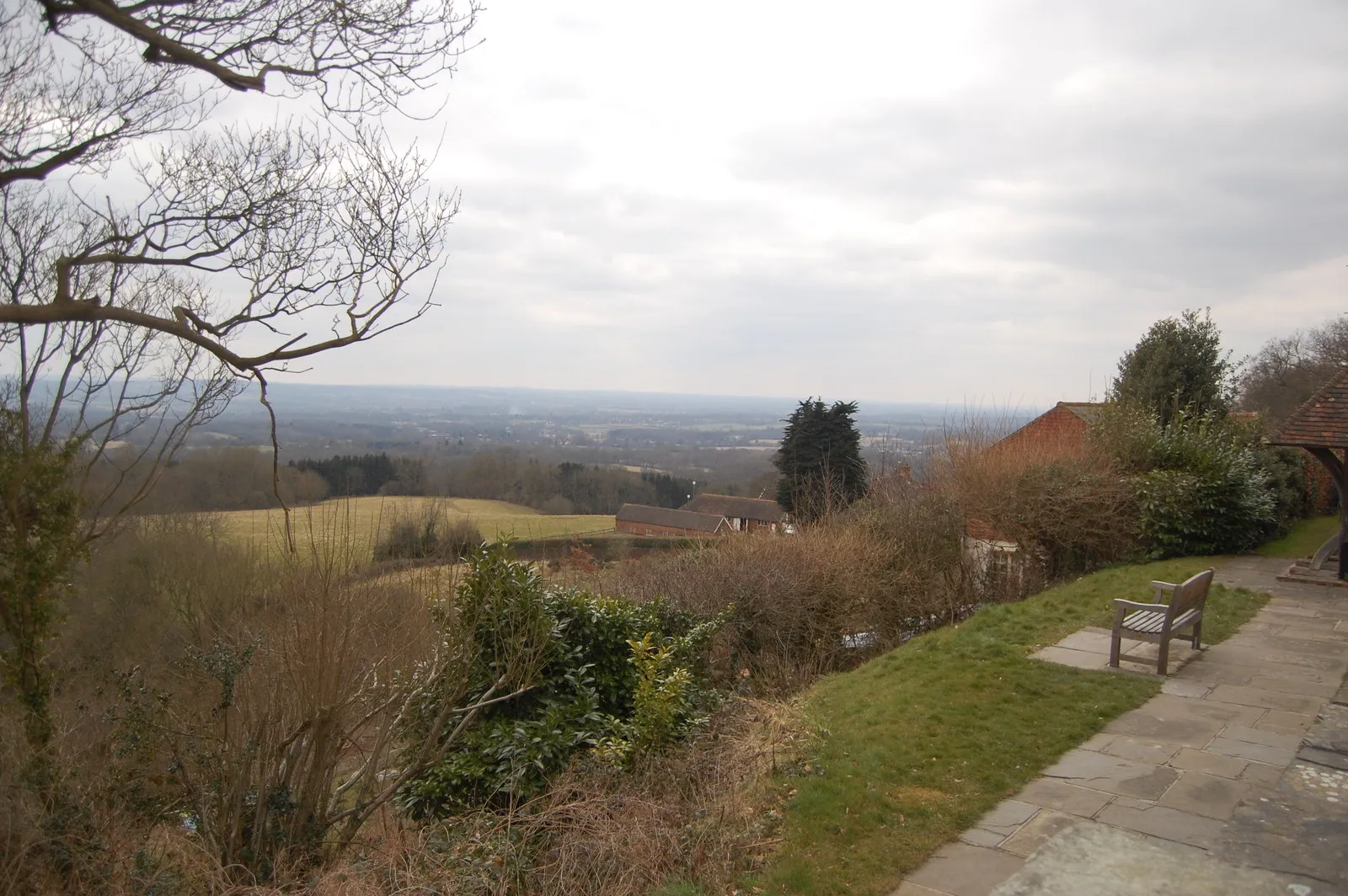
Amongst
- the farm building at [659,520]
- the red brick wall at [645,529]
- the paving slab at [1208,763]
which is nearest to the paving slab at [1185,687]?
the paving slab at [1208,763]

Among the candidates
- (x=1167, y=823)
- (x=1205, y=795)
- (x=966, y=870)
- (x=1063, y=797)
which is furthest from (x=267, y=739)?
(x=1205, y=795)

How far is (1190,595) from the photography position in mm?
7414

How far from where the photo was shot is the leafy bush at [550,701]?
638 cm

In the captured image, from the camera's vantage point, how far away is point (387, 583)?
8.35m

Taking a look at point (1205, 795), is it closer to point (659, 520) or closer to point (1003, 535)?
point (1003, 535)

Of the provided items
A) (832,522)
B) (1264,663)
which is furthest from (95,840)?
(832,522)

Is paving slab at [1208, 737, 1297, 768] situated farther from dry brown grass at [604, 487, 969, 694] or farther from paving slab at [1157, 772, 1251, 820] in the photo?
dry brown grass at [604, 487, 969, 694]

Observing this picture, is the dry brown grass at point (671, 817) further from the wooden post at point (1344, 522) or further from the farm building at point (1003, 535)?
the wooden post at point (1344, 522)

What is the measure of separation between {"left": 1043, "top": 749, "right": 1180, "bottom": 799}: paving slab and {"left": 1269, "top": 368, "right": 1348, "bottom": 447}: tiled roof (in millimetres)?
7790

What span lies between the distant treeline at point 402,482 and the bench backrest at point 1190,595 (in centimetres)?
712

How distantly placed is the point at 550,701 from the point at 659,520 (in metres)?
22.7

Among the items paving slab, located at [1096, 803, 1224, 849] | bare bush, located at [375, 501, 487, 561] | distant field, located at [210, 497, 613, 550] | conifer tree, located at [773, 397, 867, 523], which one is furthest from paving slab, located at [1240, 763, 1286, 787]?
conifer tree, located at [773, 397, 867, 523]

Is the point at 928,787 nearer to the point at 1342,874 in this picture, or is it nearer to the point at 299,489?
the point at 1342,874

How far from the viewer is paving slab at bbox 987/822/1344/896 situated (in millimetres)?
3717
